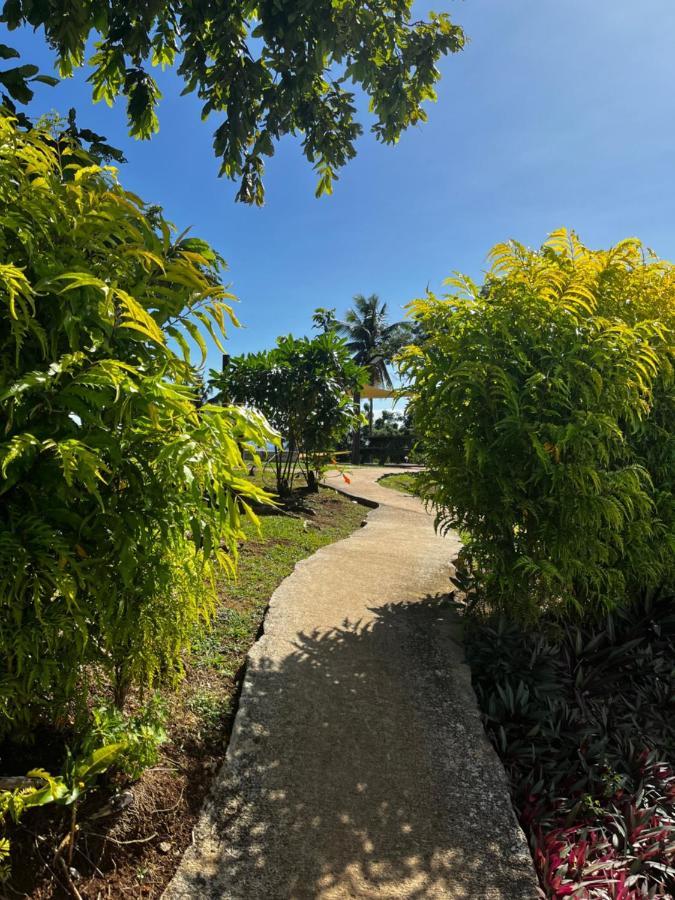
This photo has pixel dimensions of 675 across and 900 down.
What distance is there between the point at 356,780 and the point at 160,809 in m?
0.80

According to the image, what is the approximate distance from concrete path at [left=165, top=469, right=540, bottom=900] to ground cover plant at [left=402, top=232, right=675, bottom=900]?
0.98ft

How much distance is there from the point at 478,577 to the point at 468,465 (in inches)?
31.8

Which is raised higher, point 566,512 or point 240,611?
point 566,512

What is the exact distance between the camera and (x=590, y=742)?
271 centimetres

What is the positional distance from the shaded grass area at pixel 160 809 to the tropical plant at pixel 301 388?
4910 mm

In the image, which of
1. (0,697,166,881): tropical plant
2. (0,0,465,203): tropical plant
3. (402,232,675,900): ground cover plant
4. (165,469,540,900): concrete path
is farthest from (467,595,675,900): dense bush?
(0,0,465,203): tropical plant

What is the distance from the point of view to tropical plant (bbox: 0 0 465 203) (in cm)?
306

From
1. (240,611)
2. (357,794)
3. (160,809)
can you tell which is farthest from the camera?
(240,611)

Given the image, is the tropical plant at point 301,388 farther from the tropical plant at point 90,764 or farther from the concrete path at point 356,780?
the tropical plant at point 90,764

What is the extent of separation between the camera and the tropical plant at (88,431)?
1.39 metres

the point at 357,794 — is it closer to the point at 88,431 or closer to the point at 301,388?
the point at 88,431

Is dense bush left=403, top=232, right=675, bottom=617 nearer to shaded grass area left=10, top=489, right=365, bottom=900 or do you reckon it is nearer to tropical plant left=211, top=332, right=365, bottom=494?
shaded grass area left=10, top=489, right=365, bottom=900

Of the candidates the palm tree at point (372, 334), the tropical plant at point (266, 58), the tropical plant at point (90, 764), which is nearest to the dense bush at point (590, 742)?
the tropical plant at point (90, 764)

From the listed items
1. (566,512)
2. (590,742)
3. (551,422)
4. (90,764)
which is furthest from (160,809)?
(551,422)
